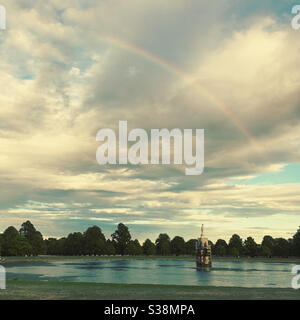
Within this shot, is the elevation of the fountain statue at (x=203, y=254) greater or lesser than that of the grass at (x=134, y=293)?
lesser

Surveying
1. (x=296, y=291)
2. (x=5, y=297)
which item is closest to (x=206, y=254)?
(x=296, y=291)

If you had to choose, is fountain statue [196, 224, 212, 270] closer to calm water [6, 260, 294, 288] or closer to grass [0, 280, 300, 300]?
calm water [6, 260, 294, 288]

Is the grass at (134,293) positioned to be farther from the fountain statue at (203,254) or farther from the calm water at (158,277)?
the fountain statue at (203,254)

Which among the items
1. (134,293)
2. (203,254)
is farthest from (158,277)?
(134,293)

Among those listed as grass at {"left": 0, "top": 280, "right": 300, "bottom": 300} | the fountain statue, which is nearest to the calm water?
the fountain statue

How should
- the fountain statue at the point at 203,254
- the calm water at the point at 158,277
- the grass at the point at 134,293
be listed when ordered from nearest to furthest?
the grass at the point at 134,293, the calm water at the point at 158,277, the fountain statue at the point at 203,254

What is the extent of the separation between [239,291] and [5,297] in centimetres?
2463

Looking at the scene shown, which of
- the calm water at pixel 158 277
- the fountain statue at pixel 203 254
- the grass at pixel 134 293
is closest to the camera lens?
the grass at pixel 134 293

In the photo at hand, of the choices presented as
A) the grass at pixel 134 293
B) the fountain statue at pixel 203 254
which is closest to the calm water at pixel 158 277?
the fountain statue at pixel 203 254

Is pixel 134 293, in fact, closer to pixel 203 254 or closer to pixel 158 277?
pixel 158 277

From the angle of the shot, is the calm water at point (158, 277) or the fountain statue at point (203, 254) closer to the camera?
the calm water at point (158, 277)
